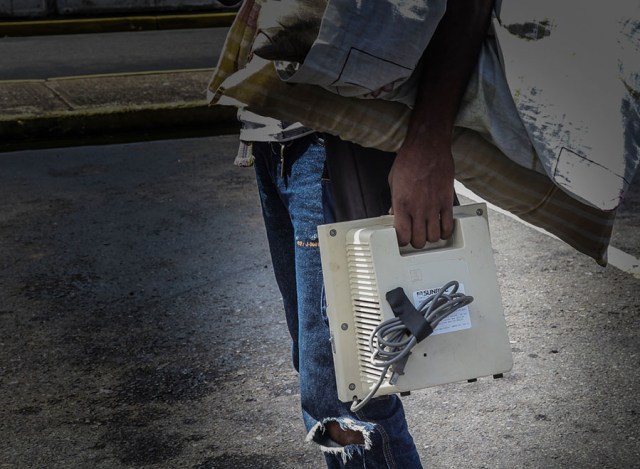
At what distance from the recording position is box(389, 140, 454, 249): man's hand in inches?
66.9

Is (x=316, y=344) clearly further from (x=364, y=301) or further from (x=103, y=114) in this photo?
(x=103, y=114)

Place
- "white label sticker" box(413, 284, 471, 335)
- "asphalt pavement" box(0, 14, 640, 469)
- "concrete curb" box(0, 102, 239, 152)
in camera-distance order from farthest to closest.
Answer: "concrete curb" box(0, 102, 239, 152) < "asphalt pavement" box(0, 14, 640, 469) < "white label sticker" box(413, 284, 471, 335)

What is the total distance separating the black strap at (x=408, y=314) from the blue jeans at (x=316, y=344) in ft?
0.96

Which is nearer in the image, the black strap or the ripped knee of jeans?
the black strap

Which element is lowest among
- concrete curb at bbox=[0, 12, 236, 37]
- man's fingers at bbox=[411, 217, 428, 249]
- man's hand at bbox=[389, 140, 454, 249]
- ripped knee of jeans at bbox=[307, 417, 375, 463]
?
concrete curb at bbox=[0, 12, 236, 37]

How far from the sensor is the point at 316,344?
2.00 meters

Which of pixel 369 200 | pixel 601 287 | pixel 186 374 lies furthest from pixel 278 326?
pixel 369 200

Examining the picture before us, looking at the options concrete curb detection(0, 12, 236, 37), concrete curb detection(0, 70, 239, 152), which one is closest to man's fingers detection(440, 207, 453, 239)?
concrete curb detection(0, 70, 239, 152)

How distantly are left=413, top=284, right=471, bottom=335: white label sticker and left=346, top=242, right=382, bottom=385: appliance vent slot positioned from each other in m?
0.07

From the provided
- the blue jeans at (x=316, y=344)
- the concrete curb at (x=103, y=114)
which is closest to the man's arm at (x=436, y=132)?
the blue jeans at (x=316, y=344)

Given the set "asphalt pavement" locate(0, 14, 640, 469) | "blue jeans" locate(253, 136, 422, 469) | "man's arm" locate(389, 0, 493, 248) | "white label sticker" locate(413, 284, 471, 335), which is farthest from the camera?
"asphalt pavement" locate(0, 14, 640, 469)

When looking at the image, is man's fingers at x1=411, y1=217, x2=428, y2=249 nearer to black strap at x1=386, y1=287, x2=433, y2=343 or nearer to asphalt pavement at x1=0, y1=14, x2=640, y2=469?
black strap at x1=386, y1=287, x2=433, y2=343

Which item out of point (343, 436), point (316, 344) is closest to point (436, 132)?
point (316, 344)

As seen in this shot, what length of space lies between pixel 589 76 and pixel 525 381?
2131 mm
